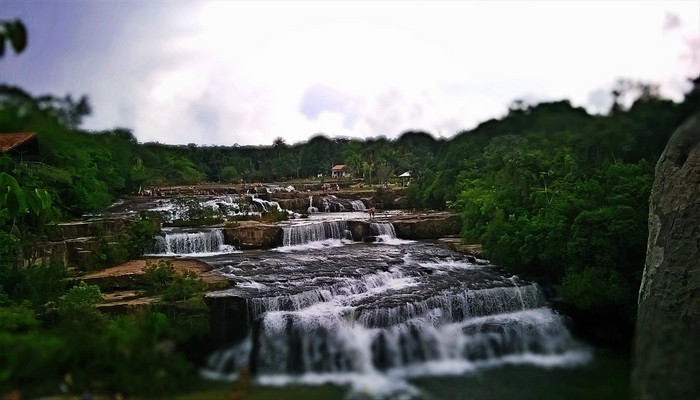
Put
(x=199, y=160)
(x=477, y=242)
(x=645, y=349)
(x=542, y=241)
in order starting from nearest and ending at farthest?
1. (x=645, y=349)
2. (x=542, y=241)
3. (x=477, y=242)
4. (x=199, y=160)

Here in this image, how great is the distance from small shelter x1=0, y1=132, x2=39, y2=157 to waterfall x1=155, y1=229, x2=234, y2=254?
421cm

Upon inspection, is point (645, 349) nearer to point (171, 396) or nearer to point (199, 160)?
point (171, 396)

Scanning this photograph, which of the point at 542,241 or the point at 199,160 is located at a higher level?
the point at 199,160

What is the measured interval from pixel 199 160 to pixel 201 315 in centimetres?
3643

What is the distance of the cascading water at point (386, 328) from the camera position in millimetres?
8031

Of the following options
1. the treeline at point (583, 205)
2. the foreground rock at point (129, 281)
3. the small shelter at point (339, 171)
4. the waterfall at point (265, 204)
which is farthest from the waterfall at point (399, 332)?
the small shelter at point (339, 171)

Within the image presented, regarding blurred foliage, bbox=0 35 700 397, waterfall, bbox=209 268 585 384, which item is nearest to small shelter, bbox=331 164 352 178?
blurred foliage, bbox=0 35 700 397

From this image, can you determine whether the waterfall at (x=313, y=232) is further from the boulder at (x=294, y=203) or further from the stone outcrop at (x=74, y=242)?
the boulder at (x=294, y=203)

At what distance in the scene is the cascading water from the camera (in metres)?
8.03

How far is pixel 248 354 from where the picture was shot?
8.09 m

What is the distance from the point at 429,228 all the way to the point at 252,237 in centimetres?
601

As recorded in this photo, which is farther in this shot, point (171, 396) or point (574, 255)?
point (574, 255)

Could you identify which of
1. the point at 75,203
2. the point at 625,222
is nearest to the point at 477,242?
the point at 625,222

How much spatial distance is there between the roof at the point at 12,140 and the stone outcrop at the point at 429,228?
36.6ft
